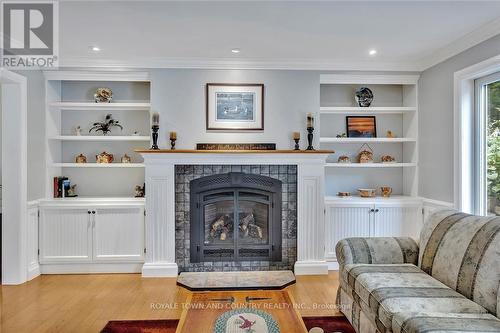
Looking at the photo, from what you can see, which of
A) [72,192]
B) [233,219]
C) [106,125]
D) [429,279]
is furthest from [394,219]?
[72,192]

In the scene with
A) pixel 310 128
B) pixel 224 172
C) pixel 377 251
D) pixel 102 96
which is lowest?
pixel 377 251

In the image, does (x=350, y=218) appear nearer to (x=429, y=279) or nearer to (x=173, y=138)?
(x=429, y=279)

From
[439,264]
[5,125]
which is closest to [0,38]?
[5,125]

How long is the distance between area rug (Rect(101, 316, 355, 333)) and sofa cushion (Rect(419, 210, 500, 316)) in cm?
78

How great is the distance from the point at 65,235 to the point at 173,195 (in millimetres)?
1334

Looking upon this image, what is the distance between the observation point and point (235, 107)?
13.3 ft

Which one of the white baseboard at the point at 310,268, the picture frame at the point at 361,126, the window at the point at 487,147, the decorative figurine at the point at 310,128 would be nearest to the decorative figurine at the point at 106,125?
the decorative figurine at the point at 310,128

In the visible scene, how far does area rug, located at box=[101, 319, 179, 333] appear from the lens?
2590mm

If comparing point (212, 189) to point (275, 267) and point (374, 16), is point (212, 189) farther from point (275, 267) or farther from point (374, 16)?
point (374, 16)

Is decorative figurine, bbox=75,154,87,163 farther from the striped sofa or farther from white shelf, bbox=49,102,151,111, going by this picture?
the striped sofa

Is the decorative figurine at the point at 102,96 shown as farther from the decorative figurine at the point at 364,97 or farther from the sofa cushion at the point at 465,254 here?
the sofa cushion at the point at 465,254

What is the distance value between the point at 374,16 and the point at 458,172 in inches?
70.7

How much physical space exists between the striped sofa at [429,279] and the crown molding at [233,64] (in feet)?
6.85

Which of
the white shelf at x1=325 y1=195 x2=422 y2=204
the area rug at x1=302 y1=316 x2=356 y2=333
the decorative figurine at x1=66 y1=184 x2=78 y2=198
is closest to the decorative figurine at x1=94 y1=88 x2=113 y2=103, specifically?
the decorative figurine at x1=66 y1=184 x2=78 y2=198
